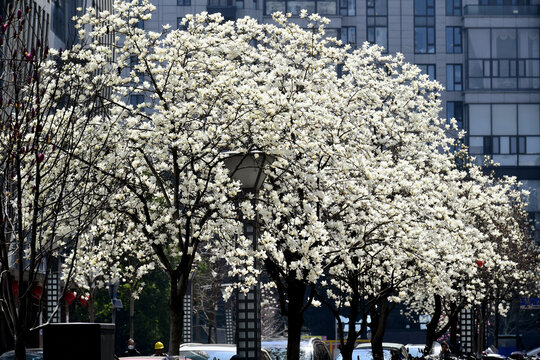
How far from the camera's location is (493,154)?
295 feet

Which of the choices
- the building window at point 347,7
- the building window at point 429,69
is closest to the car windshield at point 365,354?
the building window at point 429,69

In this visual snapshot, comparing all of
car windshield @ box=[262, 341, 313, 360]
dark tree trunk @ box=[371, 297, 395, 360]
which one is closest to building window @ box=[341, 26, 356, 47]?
dark tree trunk @ box=[371, 297, 395, 360]

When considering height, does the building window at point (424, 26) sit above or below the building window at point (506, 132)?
above

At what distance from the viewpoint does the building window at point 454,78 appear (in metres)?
94.7

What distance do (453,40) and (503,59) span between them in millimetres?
5846

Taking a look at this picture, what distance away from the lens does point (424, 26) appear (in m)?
96.1

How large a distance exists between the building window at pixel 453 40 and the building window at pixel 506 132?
6025mm

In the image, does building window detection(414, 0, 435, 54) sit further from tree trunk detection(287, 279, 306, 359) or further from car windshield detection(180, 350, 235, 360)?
car windshield detection(180, 350, 235, 360)

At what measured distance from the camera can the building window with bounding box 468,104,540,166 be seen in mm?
89938

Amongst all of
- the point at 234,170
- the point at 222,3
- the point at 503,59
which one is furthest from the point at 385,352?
the point at 222,3

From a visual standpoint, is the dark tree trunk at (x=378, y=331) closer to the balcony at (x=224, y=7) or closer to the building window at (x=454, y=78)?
the building window at (x=454, y=78)

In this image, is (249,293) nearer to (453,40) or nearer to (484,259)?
(484,259)

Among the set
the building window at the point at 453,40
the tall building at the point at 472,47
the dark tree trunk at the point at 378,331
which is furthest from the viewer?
the building window at the point at 453,40

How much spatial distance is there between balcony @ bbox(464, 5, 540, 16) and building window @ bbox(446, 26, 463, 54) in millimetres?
2918
